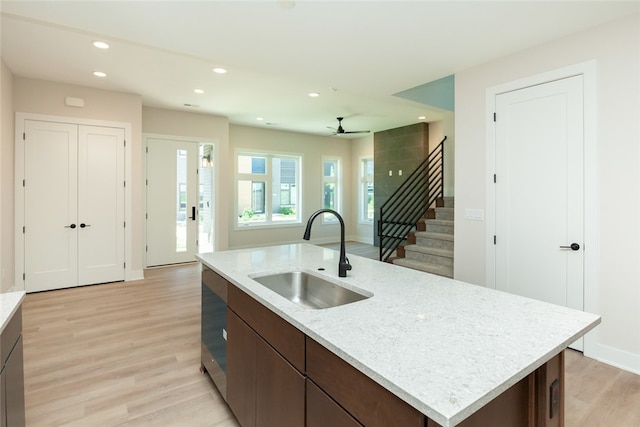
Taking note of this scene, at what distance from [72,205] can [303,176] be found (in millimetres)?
4992

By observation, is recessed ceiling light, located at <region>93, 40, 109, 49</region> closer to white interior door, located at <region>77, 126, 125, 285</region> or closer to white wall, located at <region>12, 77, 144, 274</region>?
white wall, located at <region>12, 77, 144, 274</region>

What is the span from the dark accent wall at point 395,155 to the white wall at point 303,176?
121 cm

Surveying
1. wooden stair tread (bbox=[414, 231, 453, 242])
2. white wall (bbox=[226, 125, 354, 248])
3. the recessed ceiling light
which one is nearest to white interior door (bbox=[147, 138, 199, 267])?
white wall (bbox=[226, 125, 354, 248])

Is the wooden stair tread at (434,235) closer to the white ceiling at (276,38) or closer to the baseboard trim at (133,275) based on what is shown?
the white ceiling at (276,38)

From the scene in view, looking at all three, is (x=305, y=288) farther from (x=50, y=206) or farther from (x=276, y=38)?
(x=50, y=206)

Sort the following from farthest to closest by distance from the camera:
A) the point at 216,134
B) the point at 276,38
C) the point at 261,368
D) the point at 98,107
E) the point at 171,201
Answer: the point at 216,134 < the point at 171,201 < the point at 98,107 < the point at 276,38 < the point at 261,368

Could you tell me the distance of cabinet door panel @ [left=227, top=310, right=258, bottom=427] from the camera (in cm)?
163

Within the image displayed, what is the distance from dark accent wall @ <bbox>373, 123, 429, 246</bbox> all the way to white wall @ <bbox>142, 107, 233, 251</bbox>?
12.2ft

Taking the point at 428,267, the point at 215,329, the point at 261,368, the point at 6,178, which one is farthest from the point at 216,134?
the point at 261,368

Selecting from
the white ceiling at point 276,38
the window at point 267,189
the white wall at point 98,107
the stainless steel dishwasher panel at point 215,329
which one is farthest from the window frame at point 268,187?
the stainless steel dishwasher panel at point 215,329

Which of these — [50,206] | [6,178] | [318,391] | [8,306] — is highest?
[6,178]

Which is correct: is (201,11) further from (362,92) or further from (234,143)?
(234,143)

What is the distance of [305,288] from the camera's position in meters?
2.10

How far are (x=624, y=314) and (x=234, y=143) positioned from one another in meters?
6.90
